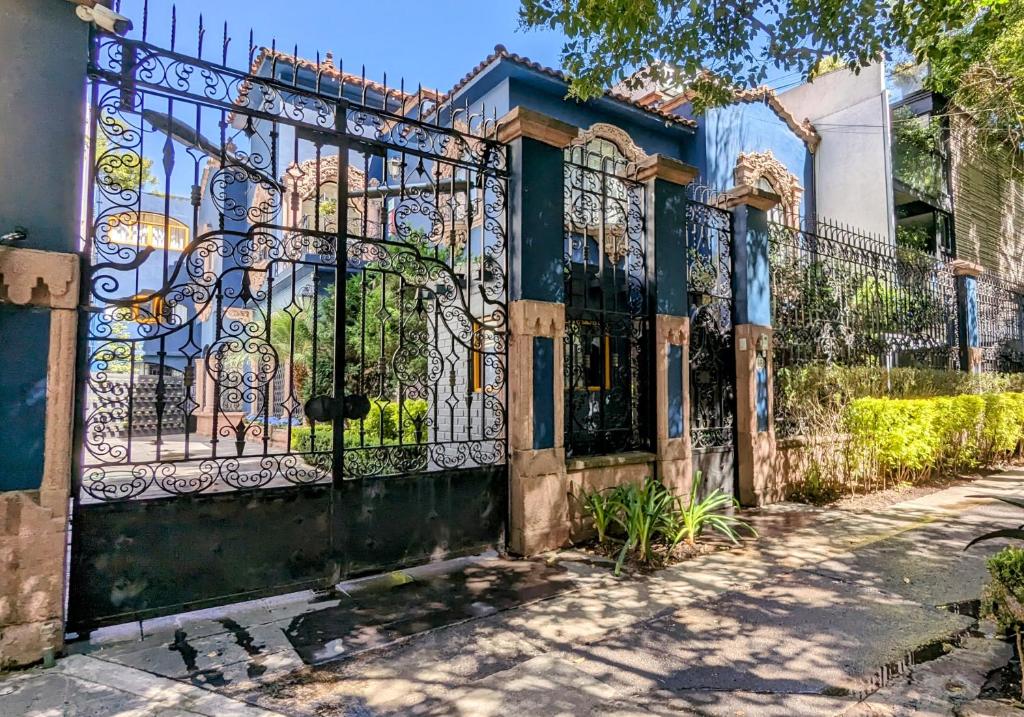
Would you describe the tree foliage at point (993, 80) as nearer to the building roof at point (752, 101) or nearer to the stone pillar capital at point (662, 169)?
the building roof at point (752, 101)

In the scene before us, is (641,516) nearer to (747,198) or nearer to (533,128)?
(533,128)

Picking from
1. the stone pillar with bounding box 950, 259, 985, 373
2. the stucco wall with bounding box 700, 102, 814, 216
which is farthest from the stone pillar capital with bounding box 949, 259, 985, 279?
the stucco wall with bounding box 700, 102, 814, 216

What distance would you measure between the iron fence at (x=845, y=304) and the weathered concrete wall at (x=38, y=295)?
8205 millimetres

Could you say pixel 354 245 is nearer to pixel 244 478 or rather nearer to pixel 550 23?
pixel 244 478

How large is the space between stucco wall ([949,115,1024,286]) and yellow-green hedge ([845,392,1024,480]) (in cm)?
757

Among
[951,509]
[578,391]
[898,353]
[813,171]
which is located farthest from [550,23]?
[813,171]

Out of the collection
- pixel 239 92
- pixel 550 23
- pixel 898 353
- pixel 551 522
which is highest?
pixel 550 23

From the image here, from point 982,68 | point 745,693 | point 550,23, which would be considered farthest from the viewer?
point 982,68

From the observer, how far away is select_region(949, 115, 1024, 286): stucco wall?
16219 millimetres

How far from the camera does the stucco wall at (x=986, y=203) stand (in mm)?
16219

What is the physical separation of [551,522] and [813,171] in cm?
1461

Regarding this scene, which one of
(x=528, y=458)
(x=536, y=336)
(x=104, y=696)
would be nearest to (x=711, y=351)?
(x=536, y=336)

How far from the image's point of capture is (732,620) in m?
3.94

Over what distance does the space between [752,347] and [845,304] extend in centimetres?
287
